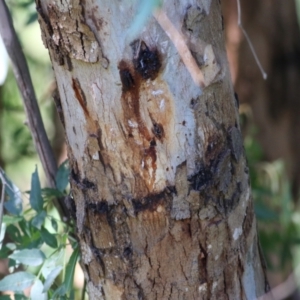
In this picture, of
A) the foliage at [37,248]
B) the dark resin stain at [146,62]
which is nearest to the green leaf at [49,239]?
the foliage at [37,248]

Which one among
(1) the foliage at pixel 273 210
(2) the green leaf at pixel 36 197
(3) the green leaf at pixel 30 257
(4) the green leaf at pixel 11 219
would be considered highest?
(2) the green leaf at pixel 36 197

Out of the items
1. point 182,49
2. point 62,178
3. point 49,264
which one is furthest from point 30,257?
point 182,49

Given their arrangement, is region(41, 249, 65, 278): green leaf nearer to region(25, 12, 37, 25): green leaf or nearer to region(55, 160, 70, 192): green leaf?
region(55, 160, 70, 192): green leaf

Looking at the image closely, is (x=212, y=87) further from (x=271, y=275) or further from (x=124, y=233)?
(x=271, y=275)

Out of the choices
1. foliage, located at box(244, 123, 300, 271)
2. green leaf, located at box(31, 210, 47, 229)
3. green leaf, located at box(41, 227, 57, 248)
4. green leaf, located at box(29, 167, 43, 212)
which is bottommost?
foliage, located at box(244, 123, 300, 271)

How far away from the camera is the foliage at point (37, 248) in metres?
0.75

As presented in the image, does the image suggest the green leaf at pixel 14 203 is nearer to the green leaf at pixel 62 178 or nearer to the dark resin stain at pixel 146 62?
the green leaf at pixel 62 178

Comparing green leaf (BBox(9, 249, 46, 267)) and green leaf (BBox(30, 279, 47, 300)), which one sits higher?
green leaf (BBox(9, 249, 46, 267))

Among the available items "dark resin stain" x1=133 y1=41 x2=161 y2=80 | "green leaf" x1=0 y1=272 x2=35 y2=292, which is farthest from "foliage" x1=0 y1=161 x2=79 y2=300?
"dark resin stain" x1=133 y1=41 x2=161 y2=80

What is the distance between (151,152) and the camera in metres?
0.59

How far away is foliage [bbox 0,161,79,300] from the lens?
75 cm

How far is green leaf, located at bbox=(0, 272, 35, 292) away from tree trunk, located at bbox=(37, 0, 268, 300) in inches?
5.1

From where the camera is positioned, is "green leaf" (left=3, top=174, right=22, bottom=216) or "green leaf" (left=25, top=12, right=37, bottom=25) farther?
"green leaf" (left=25, top=12, right=37, bottom=25)

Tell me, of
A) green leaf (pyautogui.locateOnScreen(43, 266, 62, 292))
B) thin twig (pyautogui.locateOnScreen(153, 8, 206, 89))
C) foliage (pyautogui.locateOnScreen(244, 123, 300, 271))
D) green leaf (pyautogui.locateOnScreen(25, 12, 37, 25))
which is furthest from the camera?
foliage (pyautogui.locateOnScreen(244, 123, 300, 271))
